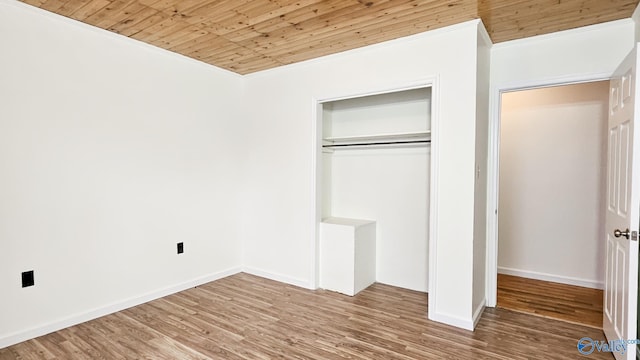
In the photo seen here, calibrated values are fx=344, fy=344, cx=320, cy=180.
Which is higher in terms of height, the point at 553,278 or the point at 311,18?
the point at 311,18

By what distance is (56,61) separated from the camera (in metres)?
2.78

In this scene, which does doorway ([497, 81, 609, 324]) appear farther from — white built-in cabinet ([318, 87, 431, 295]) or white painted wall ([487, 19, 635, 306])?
white built-in cabinet ([318, 87, 431, 295])

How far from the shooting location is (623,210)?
7.38 ft

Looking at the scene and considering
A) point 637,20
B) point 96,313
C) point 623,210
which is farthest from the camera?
point 96,313

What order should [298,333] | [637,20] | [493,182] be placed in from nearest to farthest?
[637,20]
[298,333]
[493,182]

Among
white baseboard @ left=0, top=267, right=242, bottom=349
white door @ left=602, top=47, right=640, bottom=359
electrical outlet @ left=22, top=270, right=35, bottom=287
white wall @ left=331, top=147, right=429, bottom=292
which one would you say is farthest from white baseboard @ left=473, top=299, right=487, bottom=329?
electrical outlet @ left=22, top=270, right=35, bottom=287

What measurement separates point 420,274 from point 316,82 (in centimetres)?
235

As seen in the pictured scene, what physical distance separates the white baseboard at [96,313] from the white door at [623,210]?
368cm

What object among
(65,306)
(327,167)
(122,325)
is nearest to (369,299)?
(327,167)

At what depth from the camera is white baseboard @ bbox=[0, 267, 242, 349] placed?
2.57 m

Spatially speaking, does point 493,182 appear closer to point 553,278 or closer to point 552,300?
point 552,300

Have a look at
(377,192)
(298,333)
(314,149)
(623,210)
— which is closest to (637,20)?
(623,210)

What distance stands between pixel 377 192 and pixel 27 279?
127 inches

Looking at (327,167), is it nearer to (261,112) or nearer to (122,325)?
(261,112)
